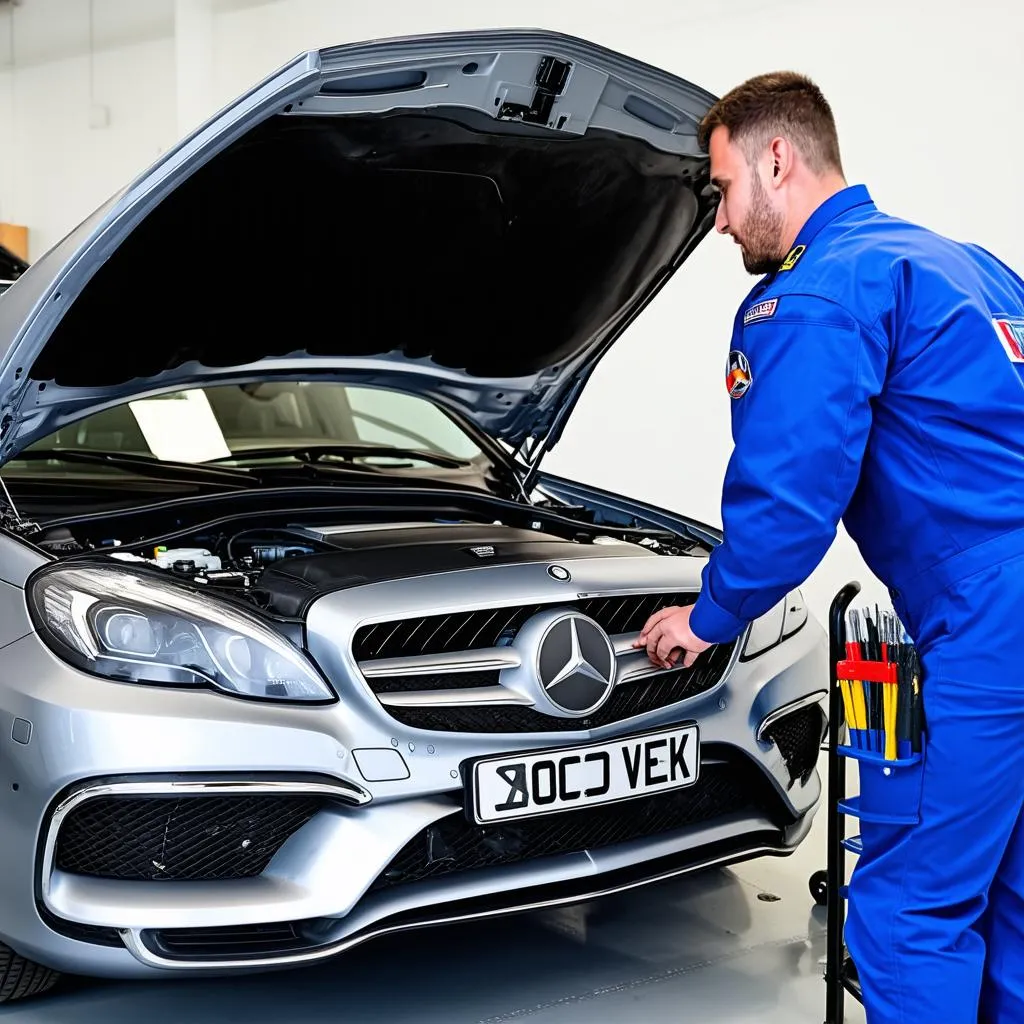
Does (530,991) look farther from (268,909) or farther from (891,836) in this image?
(891,836)

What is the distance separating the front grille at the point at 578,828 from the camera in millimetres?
1881

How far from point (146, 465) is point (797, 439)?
170 cm

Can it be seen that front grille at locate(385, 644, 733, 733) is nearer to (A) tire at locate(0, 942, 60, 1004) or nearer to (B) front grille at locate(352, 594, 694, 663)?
(B) front grille at locate(352, 594, 694, 663)

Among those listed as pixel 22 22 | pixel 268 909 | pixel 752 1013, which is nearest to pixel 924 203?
pixel 752 1013

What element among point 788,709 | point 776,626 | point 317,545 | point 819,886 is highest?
point 317,545

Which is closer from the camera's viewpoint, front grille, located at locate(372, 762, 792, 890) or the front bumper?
the front bumper

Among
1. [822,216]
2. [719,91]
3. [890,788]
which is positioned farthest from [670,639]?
[719,91]

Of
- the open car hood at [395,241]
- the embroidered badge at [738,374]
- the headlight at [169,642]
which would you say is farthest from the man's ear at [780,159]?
the headlight at [169,642]

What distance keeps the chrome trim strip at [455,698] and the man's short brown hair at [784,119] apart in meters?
0.86

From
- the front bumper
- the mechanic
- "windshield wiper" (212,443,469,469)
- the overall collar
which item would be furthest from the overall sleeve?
"windshield wiper" (212,443,469,469)

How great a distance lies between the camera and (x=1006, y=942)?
161 centimetres

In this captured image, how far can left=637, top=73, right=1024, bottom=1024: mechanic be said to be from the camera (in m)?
1.53

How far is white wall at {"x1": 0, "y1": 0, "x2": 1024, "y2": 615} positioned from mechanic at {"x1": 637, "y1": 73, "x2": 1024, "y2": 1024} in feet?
Result: 12.2

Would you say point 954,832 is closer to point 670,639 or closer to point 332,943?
point 670,639
